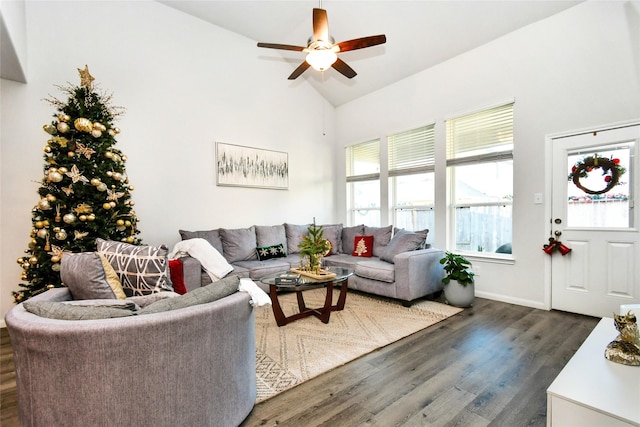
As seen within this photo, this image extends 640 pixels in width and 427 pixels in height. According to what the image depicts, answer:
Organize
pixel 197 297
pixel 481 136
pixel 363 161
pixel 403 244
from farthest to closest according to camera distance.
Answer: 1. pixel 363 161
2. pixel 481 136
3. pixel 403 244
4. pixel 197 297

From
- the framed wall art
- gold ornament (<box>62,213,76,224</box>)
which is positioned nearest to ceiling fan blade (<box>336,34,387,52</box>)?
the framed wall art

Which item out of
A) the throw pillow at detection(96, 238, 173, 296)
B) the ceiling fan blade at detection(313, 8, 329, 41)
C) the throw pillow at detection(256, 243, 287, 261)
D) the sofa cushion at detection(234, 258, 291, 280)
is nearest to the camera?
the throw pillow at detection(96, 238, 173, 296)

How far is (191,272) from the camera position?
11.1 ft

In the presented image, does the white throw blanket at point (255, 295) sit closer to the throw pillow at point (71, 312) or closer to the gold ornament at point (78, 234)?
the throw pillow at point (71, 312)

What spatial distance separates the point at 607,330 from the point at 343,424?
1798 millimetres

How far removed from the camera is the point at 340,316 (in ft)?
10.5

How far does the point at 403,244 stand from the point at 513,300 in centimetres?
150

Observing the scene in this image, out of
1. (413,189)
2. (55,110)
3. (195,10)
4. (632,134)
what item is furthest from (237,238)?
(632,134)

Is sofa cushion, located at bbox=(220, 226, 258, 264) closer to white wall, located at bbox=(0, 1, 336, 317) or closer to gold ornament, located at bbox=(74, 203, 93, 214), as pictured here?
white wall, located at bbox=(0, 1, 336, 317)

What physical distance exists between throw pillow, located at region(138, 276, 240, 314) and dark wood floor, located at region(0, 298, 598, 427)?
2.48 ft

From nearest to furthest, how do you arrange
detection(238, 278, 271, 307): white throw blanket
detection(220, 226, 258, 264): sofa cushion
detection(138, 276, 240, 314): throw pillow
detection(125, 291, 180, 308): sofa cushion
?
detection(138, 276, 240, 314): throw pillow, detection(238, 278, 271, 307): white throw blanket, detection(125, 291, 180, 308): sofa cushion, detection(220, 226, 258, 264): sofa cushion

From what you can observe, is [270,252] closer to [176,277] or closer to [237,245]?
[237,245]

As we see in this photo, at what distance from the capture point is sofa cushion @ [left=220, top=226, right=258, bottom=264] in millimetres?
4242

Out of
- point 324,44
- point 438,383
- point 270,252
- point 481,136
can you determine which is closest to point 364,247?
point 270,252
